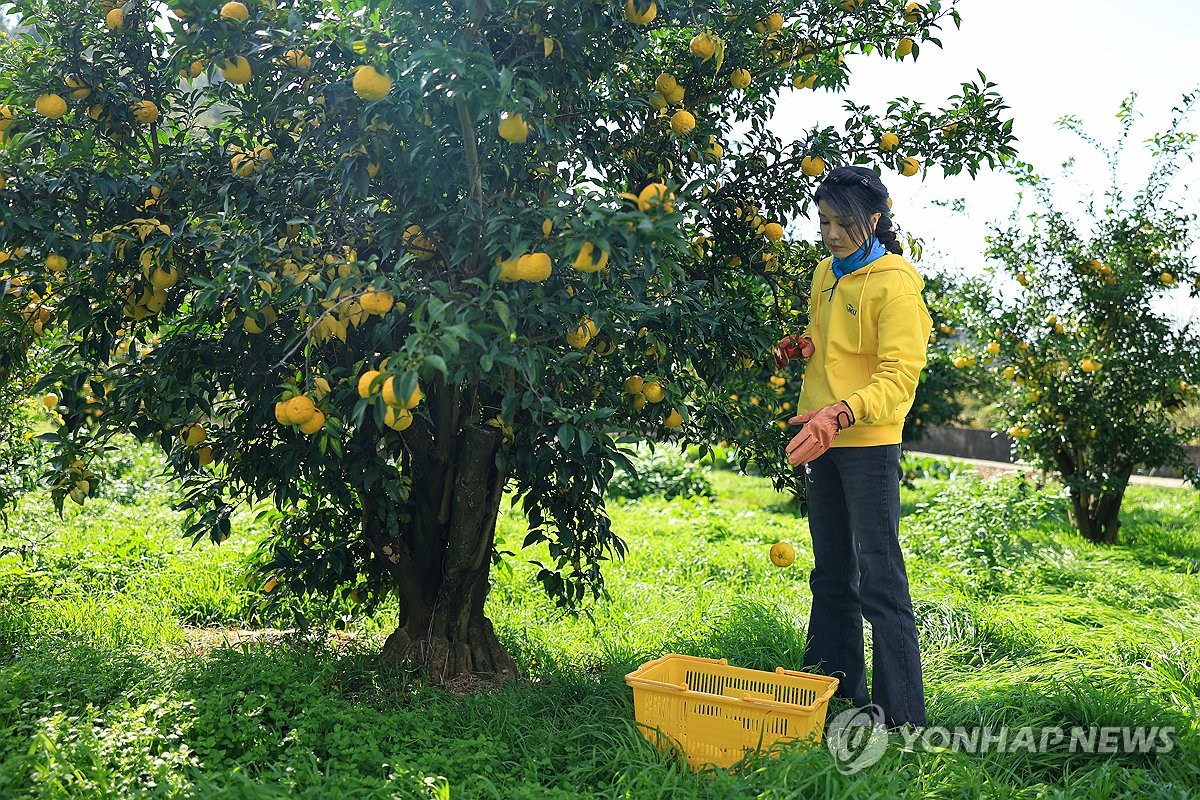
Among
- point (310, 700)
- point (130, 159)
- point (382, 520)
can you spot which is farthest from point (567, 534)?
point (130, 159)

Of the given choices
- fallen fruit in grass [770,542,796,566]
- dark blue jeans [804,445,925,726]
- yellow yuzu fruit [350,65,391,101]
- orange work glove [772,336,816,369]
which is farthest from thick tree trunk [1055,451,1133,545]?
yellow yuzu fruit [350,65,391,101]

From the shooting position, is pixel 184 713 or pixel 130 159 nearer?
pixel 184 713

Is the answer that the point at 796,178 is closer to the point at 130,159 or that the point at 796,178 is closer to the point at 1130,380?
the point at 130,159

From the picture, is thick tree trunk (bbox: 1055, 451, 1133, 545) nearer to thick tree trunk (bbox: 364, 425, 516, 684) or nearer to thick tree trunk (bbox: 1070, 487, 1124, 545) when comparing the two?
thick tree trunk (bbox: 1070, 487, 1124, 545)

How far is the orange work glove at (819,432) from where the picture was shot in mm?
2398

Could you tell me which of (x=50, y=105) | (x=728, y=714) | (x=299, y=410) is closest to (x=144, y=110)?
(x=50, y=105)

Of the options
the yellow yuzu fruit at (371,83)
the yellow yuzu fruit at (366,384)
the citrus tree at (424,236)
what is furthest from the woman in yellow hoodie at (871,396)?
the yellow yuzu fruit at (371,83)

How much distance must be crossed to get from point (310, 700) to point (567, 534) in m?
0.84

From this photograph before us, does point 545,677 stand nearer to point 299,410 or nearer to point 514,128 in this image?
point 299,410

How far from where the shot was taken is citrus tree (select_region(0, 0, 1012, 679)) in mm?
2184

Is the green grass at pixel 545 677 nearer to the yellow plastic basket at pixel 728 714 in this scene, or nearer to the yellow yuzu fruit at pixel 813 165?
the yellow plastic basket at pixel 728 714

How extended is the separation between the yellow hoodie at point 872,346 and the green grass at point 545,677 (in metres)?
0.84

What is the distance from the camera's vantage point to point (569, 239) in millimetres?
1987

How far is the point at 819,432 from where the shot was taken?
7.88 feet
